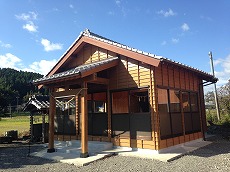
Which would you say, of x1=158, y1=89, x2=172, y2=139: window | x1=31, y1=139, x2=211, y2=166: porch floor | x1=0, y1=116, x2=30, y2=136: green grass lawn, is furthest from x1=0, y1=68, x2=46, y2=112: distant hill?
x1=158, y1=89, x2=172, y2=139: window

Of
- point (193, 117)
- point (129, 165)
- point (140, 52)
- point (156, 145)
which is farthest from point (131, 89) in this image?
point (193, 117)

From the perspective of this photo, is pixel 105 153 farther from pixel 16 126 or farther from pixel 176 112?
pixel 16 126

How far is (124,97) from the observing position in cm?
980

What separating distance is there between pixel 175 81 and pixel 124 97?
2.56 m

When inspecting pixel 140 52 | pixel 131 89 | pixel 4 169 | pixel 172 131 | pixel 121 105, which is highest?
pixel 140 52

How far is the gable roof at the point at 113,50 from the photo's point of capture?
320 inches

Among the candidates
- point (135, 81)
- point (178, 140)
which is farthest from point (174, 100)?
point (135, 81)

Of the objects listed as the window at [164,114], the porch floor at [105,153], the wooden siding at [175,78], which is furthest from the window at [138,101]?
the porch floor at [105,153]

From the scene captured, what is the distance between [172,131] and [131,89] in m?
2.51

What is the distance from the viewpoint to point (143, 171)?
20.5ft

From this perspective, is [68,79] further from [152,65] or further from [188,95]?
[188,95]

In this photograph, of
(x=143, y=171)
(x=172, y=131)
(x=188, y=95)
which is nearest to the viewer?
(x=143, y=171)

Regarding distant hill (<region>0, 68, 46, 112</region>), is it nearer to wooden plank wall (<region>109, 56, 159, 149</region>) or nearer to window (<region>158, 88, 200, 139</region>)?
wooden plank wall (<region>109, 56, 159, 149</region>)

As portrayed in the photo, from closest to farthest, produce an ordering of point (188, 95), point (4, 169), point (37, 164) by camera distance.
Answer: point (4, 169)
point (37, 164)
point (188, 95)
